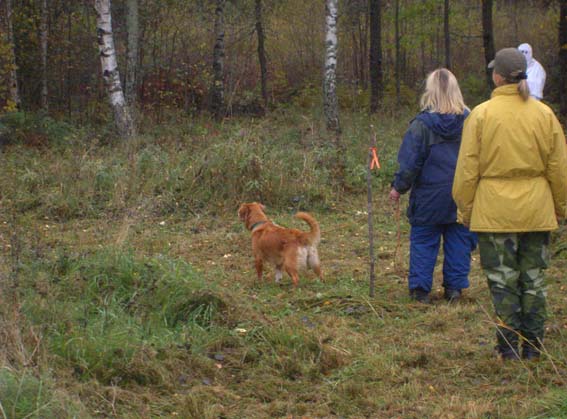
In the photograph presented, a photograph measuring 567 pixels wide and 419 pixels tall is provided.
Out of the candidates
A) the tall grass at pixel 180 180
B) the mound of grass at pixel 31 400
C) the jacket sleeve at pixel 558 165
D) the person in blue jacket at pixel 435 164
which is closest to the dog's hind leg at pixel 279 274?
the person in blue jacket at pixel 435 164

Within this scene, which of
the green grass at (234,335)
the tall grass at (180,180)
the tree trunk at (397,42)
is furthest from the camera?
the tree trunk at (397,42)

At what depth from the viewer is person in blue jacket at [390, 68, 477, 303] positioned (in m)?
6.29

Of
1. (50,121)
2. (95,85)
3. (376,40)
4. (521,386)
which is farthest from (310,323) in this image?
(376,40)

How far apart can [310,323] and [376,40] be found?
16562 millimetres

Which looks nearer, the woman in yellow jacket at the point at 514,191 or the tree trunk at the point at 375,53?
the woman in yellow jacket at the point at 514,191

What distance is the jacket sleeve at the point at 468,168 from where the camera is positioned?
492 cm

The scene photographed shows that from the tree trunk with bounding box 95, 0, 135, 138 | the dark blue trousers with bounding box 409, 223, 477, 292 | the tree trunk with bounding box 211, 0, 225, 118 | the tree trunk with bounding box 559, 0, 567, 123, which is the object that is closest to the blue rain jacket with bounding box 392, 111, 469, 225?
the dark blue trousers with bounding box 409, 223, 477, 292

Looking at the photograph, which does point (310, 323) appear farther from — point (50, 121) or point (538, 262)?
point (50, 121)

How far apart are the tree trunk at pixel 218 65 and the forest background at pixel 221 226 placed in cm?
6

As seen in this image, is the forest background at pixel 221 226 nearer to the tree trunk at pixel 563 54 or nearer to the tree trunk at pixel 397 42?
the tree trunk at pixel 563 54

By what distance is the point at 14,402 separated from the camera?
3752 mm

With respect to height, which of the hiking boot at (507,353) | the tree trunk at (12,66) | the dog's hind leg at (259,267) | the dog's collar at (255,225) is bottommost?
the hiking boot at (507,353)

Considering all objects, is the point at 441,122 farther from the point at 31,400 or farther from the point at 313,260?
the point at 31,400

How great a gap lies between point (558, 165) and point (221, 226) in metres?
5.74
